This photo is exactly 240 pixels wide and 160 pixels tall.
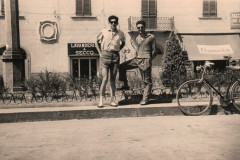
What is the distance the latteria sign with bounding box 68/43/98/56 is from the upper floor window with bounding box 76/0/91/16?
6.24 feet

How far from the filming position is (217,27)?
2152cm

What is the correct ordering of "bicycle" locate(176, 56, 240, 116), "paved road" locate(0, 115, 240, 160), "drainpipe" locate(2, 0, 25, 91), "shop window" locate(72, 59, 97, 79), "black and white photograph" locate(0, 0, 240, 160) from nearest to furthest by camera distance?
"paved road" locate(0, 115, 240, 160) < "black and white photograph" locate(0, 0, 240, 160) < "bicycle" locate(176, 56, 240, 116) < "drainpipe" locate(2, 0, 25, 91) < "shop window" locate(72, 59, 97, 79)

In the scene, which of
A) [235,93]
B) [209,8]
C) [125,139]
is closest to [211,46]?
[209,8]

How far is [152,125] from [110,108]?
1.14m

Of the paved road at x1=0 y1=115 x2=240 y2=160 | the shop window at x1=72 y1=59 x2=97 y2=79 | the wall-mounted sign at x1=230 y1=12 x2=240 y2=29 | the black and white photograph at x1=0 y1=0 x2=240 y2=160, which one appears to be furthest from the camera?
the wall-mounted sign at x1=230 y1=12 x2=240 y2=29

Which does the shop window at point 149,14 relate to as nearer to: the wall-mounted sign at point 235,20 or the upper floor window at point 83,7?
the upper floor window at point 83,7

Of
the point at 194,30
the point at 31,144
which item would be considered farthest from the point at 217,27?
the point at 31,144

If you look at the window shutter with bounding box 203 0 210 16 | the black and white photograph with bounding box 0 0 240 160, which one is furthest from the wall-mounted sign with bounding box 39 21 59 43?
the black and white photograph with bounding box 0 0 240 160

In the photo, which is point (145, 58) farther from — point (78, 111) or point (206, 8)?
point (206, 8)

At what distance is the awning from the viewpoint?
2059 centimetres

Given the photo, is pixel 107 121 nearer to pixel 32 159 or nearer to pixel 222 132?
pixel 222 132

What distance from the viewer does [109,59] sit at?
6.82m

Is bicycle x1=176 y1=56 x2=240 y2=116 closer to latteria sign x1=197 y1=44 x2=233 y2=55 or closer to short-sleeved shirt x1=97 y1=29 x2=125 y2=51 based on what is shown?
short-sleeved shirt x1=97 y1=29 x2=125 y2=51

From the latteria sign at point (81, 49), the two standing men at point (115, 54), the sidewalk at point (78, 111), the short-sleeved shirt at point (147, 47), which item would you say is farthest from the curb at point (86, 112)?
the latteria sign at point (81, 49)
